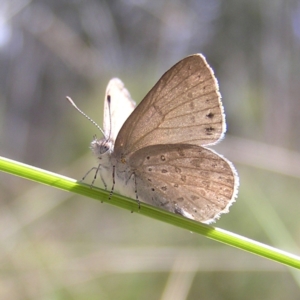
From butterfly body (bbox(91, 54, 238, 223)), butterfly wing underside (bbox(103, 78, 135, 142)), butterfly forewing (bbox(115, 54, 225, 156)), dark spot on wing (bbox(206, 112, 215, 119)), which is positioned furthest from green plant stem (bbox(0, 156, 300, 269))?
butterfly wing underside (bbox(103, 78, 135, 142))

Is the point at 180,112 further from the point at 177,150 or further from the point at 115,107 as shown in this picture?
the point at 115,107

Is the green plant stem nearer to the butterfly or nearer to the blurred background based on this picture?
the butterfly

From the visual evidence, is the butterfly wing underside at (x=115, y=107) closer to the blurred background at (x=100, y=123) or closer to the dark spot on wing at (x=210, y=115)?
the dark spot on wing at (x=210, y=115)

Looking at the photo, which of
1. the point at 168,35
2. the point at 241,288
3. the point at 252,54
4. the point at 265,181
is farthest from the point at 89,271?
the point at 168,35

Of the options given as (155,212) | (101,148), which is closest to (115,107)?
(101,148)

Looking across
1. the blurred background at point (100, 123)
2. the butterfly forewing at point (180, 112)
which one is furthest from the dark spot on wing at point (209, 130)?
the blurred background at point (100, 123)

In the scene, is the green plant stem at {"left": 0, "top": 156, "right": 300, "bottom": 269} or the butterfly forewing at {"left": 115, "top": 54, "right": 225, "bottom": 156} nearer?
the green plant stem at {"left": 0, "top": 156, "right": 300, "bottom": 269}

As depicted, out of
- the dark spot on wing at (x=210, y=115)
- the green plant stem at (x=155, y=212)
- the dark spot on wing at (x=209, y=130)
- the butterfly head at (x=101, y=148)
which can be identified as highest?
the dark spot on wing at (x=210, y=115)
